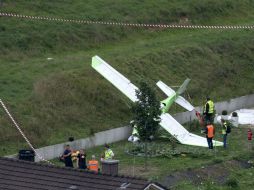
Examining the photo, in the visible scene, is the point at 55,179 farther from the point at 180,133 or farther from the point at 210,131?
the point at 180,133

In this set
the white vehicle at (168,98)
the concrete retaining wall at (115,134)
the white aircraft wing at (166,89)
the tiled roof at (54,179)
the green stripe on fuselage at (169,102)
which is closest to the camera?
the tiled roof at (54,179)

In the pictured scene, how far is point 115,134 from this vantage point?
138 ft

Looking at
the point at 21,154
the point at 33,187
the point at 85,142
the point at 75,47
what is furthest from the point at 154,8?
the point at 33,187

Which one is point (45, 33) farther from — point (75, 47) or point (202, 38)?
point (202, 38)

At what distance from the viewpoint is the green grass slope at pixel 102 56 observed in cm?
4172

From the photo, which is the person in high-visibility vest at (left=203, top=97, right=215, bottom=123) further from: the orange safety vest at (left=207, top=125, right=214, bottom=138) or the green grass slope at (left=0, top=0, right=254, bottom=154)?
the green grass slope at (left=0, top=0, right=254, bottom=154)

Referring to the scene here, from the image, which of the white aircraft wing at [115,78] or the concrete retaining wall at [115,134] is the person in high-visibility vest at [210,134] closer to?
the concrete retaining wall at [115,134]

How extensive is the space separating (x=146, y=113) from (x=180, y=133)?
525cm

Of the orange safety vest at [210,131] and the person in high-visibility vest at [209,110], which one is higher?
the person in high-visibility vest at [209,110]

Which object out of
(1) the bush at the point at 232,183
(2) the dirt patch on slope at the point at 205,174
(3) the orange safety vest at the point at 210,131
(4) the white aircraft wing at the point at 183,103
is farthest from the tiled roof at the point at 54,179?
(4) the white aircraft wing at the point at 183,103

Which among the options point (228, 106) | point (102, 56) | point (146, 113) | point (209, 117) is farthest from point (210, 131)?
point (102, 56)

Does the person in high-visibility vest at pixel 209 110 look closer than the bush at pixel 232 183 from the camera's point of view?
No

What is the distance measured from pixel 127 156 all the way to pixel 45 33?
56.5 ft

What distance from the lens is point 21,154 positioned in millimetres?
32250
